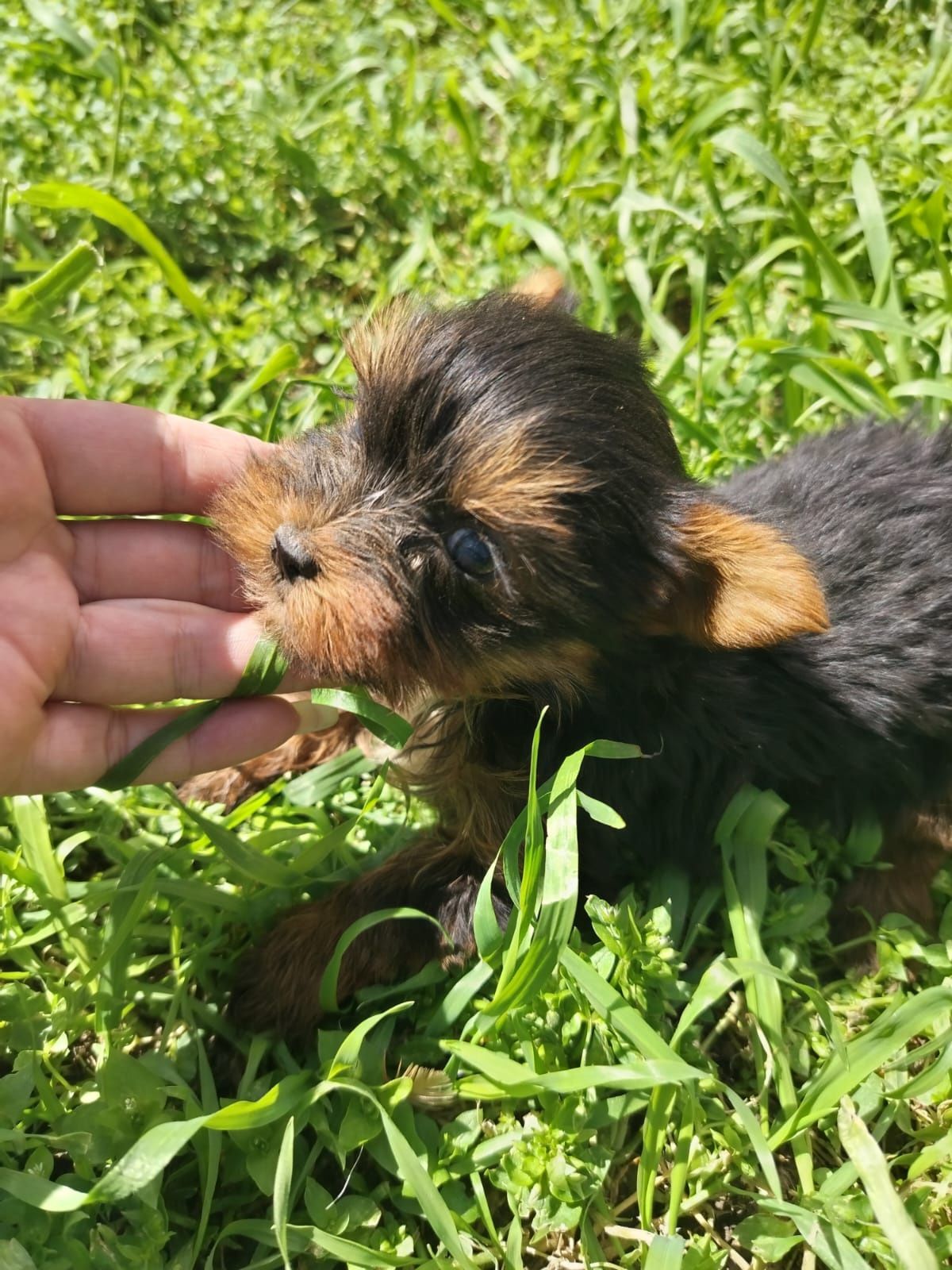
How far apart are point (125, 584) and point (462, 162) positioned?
9.43ft

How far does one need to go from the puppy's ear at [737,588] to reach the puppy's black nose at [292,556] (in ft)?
2.89

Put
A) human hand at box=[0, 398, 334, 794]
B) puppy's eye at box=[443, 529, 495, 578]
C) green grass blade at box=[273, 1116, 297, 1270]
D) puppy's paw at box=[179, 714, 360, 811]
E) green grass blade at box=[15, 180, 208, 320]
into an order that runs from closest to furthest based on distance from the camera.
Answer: green grass blade at box=[273, 1116, 297, 1270]
puppy's eye at box=[443, 529, 495, 578]
human hand at box=[0, 398, 334, 794]
puppy's paw at box=[179, 714, 360, 811]
green grass blade at box=[15, 180, 208, 320]

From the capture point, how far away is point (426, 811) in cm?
329

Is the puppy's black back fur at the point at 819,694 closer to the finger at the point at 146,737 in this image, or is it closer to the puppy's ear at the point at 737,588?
the puppy's ear at the point at 737,588

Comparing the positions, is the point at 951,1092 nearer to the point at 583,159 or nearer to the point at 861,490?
the point at 861,490

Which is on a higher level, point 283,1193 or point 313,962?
point 313,962

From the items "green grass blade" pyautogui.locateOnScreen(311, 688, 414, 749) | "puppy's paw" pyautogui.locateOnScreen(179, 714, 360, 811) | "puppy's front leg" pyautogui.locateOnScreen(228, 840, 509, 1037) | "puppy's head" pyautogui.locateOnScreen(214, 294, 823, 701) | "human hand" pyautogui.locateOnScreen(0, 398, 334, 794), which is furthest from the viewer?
"puppy's paw" pyautogui.locateOnScreen(179, 714, 360, 811)

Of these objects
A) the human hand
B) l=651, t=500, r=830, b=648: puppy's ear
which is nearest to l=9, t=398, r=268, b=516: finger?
the human hand

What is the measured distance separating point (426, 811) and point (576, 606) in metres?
1.25

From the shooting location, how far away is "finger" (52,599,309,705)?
2.56 metres

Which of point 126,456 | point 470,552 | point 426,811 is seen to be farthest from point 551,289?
point 426,811

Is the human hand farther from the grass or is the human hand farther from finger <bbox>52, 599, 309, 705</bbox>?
the grass

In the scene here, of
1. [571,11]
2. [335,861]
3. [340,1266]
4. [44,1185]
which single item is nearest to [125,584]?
[335,861]

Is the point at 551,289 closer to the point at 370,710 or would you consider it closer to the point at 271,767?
the point at 370,710
